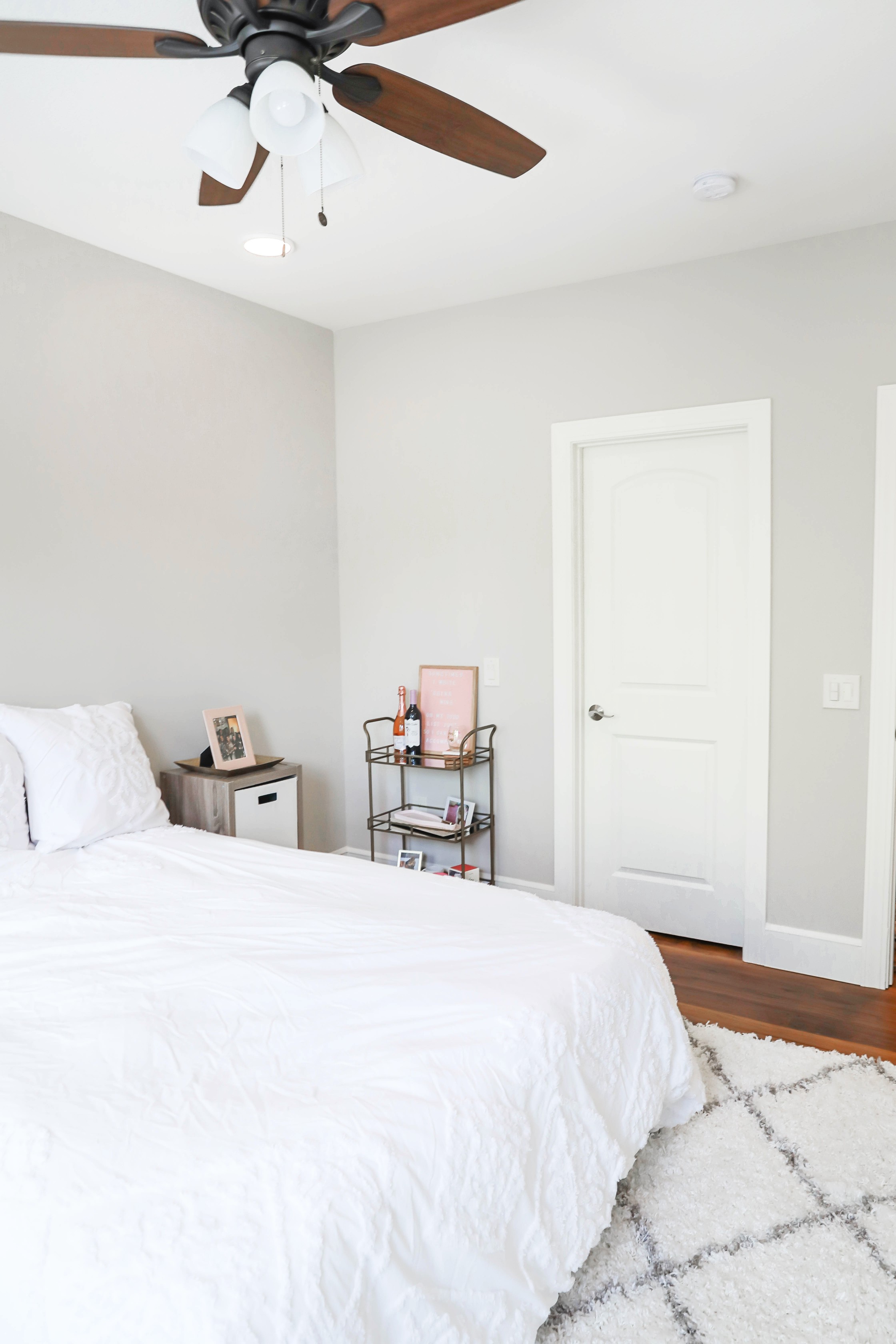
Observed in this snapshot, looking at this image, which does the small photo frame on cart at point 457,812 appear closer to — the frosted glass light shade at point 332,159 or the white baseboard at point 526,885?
the white baseboard at point 526,885

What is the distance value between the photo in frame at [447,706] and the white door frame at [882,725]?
1577 mm

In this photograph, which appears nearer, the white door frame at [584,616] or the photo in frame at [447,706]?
the white door frame at [584,616]

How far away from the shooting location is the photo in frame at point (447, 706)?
12.5 feet

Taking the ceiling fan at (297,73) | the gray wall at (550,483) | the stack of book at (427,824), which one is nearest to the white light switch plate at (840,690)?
the gray wall at (550,483)

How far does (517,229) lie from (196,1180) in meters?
2.86

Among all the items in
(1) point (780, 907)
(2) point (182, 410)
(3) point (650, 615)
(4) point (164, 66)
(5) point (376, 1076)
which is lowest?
(1) point (780, 907)

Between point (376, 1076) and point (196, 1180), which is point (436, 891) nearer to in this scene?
point (376, 1076)

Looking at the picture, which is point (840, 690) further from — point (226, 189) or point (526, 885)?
point (226, 189)

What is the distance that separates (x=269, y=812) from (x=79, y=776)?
2.61 feet

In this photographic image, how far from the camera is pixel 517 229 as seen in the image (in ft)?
9.53

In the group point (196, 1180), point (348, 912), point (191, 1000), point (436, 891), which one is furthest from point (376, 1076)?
point (436, 891)

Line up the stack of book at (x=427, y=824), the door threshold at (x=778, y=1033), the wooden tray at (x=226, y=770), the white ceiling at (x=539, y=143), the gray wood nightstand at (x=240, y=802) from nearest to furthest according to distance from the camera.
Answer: the white ceiling at (x=539, y=143) → the door threshold at (x=778, y=1033) → the gray wood nightstand at (x=240, y=802) → the wooden tray at (x=226, y=770) → the stack of book at (x=427, y=824)

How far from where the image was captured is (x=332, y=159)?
5.54 feet

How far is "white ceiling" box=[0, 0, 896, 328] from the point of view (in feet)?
6.21
